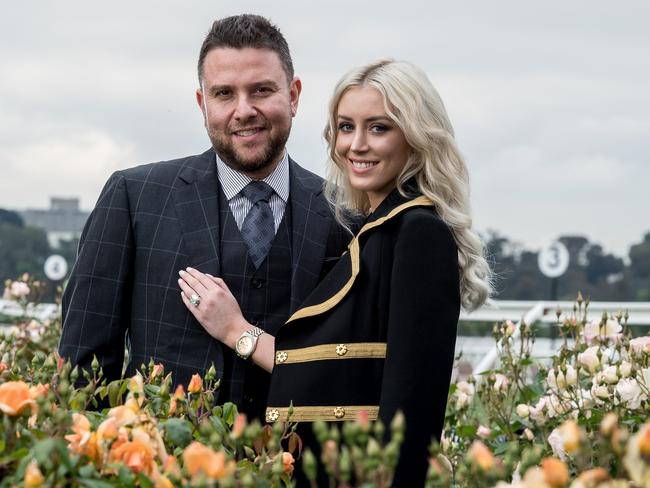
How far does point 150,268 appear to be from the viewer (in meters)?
3.06

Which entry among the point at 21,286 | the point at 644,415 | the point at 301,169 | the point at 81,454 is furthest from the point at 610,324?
the point at 21,286

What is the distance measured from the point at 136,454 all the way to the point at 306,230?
156 cm

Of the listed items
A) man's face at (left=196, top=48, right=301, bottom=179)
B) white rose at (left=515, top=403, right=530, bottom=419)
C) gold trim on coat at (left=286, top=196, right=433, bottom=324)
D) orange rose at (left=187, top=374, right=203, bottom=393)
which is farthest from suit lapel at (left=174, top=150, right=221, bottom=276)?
white rose at (left=515, top=403, right=530, bottom=419)

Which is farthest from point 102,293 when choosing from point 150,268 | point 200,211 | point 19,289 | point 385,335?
point 19,289

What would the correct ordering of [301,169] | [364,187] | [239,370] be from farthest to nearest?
[301,169]
[239,370]
[364,187]

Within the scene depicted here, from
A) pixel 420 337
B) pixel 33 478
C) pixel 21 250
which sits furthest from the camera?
pixel 21 250

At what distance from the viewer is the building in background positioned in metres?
39.1

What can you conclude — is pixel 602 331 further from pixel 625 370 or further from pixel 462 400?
pixel 625 370

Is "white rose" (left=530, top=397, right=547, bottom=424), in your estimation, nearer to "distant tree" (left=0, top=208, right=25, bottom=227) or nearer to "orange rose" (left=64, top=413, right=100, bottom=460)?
"orange rose" (left=64, top=413, right=100, bottom=460)

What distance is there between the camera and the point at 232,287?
3.04 m

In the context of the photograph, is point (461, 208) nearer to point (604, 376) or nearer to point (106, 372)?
point (604, 376)

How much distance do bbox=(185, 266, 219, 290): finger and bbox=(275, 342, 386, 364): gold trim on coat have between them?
0.37m

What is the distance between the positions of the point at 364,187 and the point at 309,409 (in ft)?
1.91

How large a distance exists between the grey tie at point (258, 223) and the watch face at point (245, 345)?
0.28 m
